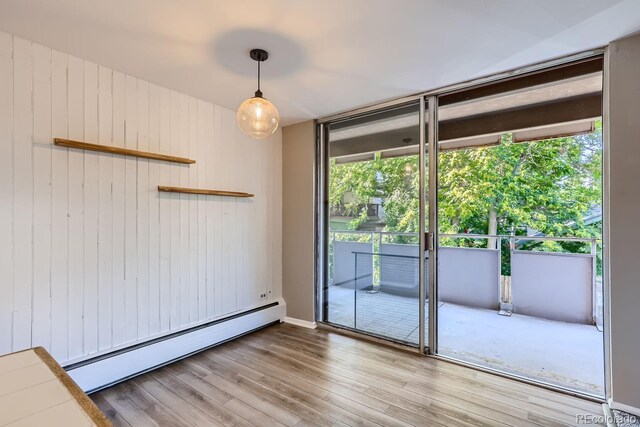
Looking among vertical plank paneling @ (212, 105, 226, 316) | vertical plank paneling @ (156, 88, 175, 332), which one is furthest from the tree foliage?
vertical plank paneling @ (156, 88, 175, 332)

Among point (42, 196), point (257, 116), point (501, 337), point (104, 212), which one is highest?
point (257, 116)

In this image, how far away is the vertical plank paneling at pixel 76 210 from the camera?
89.4 inches

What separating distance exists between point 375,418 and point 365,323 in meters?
1.45

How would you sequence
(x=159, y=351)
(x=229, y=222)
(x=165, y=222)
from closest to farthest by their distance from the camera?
(x=159, y=351) < (x=165, y=222) < (x=229, y=222)

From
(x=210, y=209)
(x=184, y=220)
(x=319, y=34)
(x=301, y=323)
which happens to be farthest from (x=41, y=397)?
(x=301, y=323)

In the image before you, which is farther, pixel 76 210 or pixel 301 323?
pixel 301 323

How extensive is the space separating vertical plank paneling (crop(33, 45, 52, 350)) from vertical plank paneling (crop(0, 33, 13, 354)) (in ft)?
0.39

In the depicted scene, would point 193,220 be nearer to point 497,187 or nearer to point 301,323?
point 301,323

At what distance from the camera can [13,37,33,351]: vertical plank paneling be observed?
204cm

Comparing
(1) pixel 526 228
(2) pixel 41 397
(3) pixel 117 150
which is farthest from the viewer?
(1) pixel 526 228

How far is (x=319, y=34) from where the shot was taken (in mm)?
2016

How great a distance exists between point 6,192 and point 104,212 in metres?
0.57

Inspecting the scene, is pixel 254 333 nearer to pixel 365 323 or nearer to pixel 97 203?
pixel 365 323

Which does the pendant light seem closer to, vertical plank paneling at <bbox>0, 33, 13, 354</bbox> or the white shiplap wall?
the white shiplap wall
